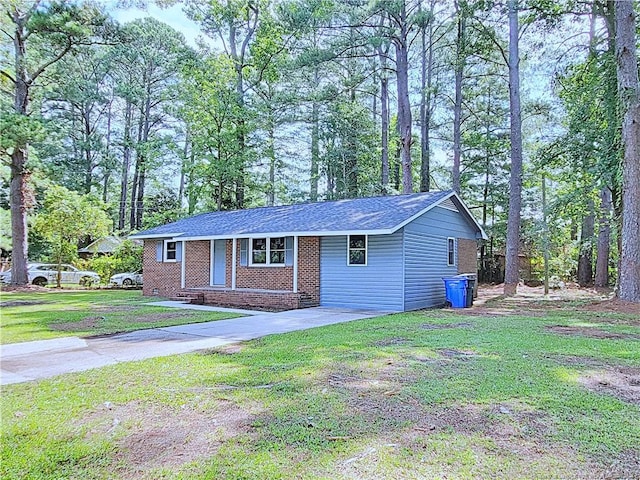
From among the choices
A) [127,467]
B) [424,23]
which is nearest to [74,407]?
[127,467]

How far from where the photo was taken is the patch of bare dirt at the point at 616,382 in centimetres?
439

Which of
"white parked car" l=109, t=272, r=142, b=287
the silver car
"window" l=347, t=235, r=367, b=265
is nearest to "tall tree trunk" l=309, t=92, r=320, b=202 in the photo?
"white parked car" l=109, t=272, r=142, b=287

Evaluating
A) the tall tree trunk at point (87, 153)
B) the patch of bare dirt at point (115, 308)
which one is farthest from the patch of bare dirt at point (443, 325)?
the tall tree trunk at point (87, 153)

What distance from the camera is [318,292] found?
13.9 metres

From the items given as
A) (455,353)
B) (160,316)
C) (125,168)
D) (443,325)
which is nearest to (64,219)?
(160,316)

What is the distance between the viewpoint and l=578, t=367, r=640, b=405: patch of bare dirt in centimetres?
439

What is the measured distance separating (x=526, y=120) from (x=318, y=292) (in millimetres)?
21688

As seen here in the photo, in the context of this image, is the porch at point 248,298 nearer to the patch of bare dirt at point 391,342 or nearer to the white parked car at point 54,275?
the patch of bare dirt at point 391,342

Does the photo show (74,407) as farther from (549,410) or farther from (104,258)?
(104,258)

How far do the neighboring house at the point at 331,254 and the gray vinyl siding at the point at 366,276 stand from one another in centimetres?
3

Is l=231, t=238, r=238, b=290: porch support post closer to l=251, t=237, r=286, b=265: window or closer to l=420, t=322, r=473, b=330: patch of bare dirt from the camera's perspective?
l=251, t=237, r=286, b=265: window

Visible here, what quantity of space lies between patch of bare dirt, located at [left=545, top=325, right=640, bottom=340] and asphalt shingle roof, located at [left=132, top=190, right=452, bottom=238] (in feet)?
14.9

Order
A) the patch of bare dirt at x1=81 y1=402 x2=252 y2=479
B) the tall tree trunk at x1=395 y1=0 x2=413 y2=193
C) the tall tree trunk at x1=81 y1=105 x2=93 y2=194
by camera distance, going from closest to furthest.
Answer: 1. the patch of bare dirt at x1=81 y1=402 x2=252 y2=479
2. the tall tree trunk at x1=395 y1=0 x2=413 y2=193
3. the tall tree trunk at x1=81 y1=105 x2=93 y2=194

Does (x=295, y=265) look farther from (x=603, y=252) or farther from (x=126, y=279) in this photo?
(x=603, y=252)
